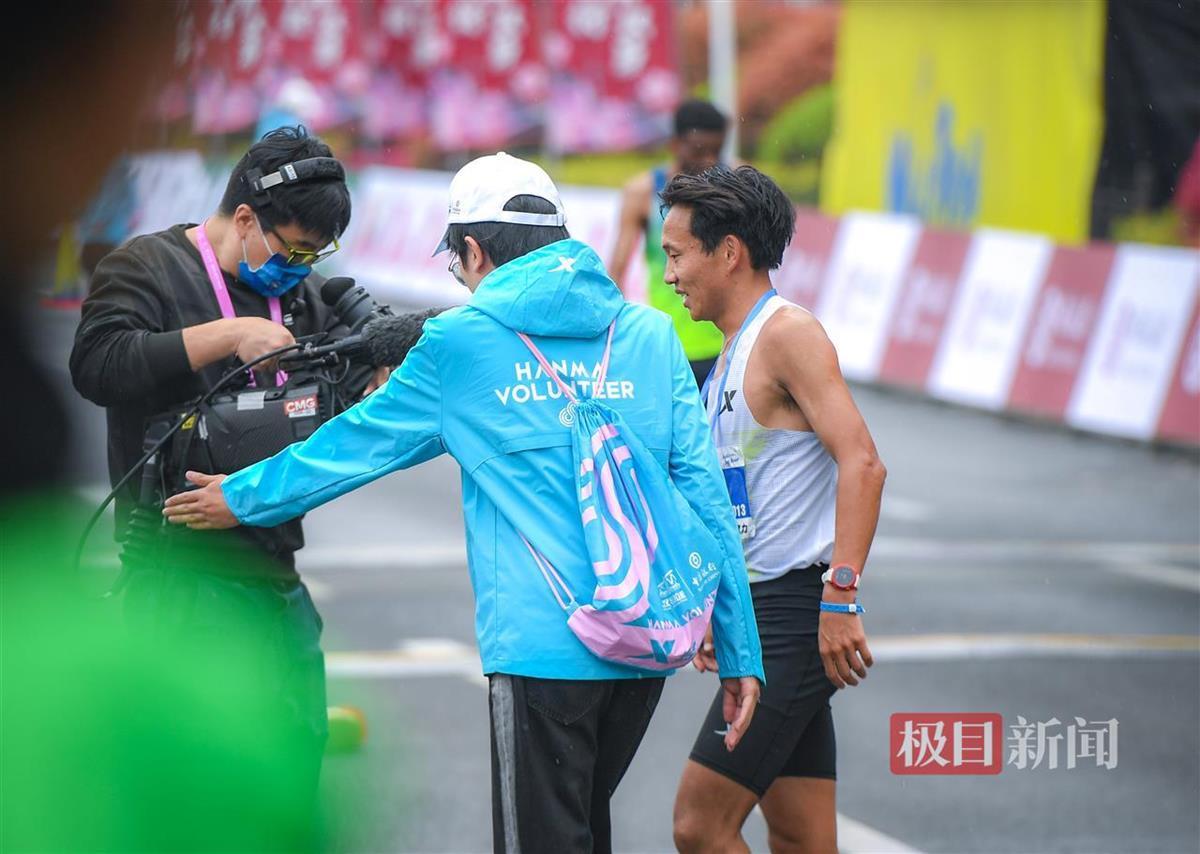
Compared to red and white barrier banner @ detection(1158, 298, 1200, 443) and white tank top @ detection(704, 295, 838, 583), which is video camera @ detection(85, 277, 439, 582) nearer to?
white tank top @ detection(704, 295, 838, 583)

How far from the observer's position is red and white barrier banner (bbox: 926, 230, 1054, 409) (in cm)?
1406

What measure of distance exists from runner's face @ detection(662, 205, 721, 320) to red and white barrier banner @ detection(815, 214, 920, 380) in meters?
11.4

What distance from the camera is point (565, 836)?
3293mm

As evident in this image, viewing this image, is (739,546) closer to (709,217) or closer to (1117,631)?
(709,217)

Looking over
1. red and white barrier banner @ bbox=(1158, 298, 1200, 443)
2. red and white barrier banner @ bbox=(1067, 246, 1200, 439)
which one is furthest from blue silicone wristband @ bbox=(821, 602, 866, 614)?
red and white barrier banner @ bbox=(1067, 246, 1200, 439)

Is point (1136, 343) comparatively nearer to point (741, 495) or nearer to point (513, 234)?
point (741, 495)

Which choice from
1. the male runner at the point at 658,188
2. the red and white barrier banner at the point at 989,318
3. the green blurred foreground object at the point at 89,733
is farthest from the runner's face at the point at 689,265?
the red and white barrier banner at the point at 989,318

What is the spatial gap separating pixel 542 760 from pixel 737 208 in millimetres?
1419

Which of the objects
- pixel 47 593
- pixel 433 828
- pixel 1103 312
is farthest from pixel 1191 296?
pixel 47 593

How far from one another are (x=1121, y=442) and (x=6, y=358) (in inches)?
Result: 497

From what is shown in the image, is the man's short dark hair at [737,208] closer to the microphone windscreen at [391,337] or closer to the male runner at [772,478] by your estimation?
the male runner at [772,478]

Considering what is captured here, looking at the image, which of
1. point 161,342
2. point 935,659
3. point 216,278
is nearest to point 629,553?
point 161,342

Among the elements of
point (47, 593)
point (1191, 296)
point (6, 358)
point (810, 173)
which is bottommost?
point (810, 173)

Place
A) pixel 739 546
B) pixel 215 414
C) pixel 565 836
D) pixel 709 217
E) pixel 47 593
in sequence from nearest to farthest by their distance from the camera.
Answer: pixel 47 593, pixel 565 836, pixel 739 546, pixel 215 414, pixel 709 217
